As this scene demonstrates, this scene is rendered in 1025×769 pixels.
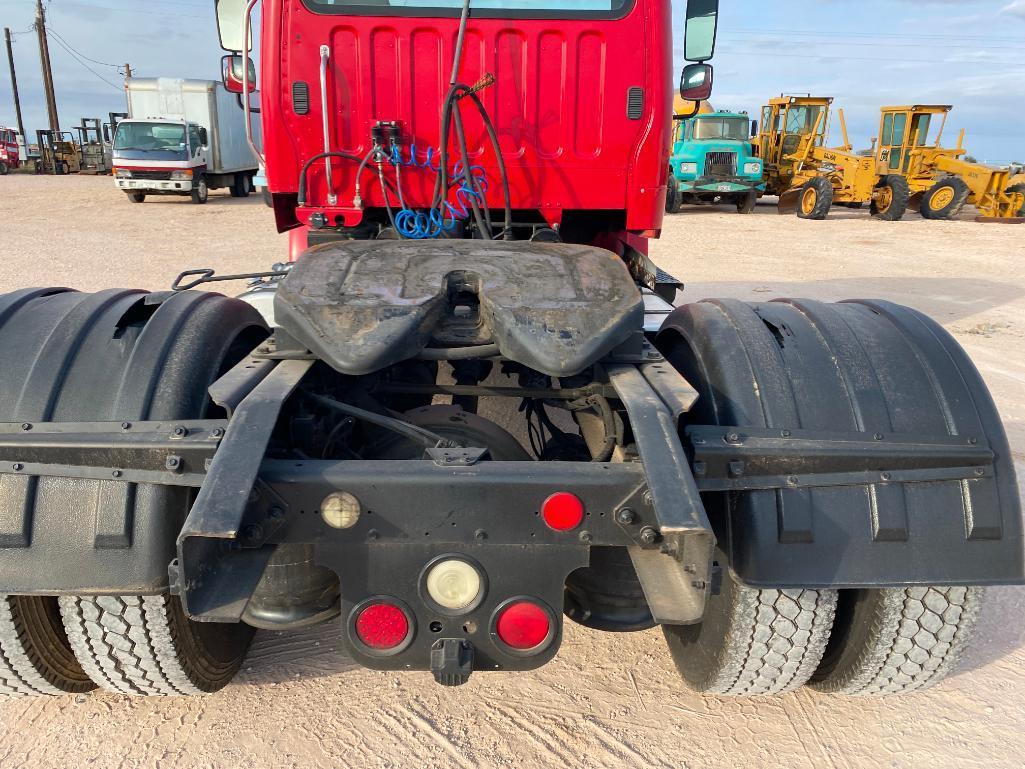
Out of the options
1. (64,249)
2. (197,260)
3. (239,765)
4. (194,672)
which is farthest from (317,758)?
(64,249)

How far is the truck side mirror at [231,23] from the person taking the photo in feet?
12.2

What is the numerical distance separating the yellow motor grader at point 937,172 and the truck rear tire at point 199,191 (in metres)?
18.5

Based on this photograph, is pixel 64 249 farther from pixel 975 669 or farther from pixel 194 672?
pixel 975 669

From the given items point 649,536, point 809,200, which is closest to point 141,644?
point 649,536

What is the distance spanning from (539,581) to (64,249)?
1355 cm

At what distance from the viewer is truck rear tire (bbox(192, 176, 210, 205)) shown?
2076 cm

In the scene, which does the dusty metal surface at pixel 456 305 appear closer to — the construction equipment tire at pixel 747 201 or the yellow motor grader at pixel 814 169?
the yellow motor grader at pixel 814 169

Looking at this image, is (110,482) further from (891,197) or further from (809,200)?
(891,197)

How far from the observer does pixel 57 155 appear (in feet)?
118

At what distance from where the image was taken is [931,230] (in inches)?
702

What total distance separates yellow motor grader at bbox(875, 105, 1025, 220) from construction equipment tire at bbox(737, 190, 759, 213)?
3.28 metres

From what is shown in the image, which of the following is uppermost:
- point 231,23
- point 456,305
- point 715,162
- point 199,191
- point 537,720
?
point 231,23

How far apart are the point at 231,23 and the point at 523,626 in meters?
3.36

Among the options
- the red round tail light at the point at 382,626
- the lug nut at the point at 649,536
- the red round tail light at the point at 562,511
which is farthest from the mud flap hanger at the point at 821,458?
the red round tail light at the point at 382,626
